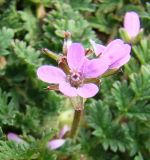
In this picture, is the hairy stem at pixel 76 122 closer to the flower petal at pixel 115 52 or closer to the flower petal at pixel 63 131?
the flower petal at pixel 63 131

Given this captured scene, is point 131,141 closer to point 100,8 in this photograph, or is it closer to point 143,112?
point 143,112

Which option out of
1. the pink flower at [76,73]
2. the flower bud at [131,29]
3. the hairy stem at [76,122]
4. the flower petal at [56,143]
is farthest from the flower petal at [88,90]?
the flower bud at [131,29]

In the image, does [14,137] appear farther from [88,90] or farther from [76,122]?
[88,90]

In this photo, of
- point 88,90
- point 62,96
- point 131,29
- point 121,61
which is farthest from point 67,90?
point 131,29

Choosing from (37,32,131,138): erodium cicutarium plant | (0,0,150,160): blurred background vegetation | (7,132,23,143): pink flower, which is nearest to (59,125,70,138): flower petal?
(0,0,150,160): blurred background vegetation

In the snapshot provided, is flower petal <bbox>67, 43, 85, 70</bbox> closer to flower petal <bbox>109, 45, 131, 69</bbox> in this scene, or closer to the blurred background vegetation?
flower petal <bbox>109, 45, 131, 69</bbox>

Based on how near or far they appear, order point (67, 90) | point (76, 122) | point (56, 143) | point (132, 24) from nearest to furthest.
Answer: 1. point (67, 90)
2. point (76, 122)
3. point (56, 143)
4. point (132, 24)
